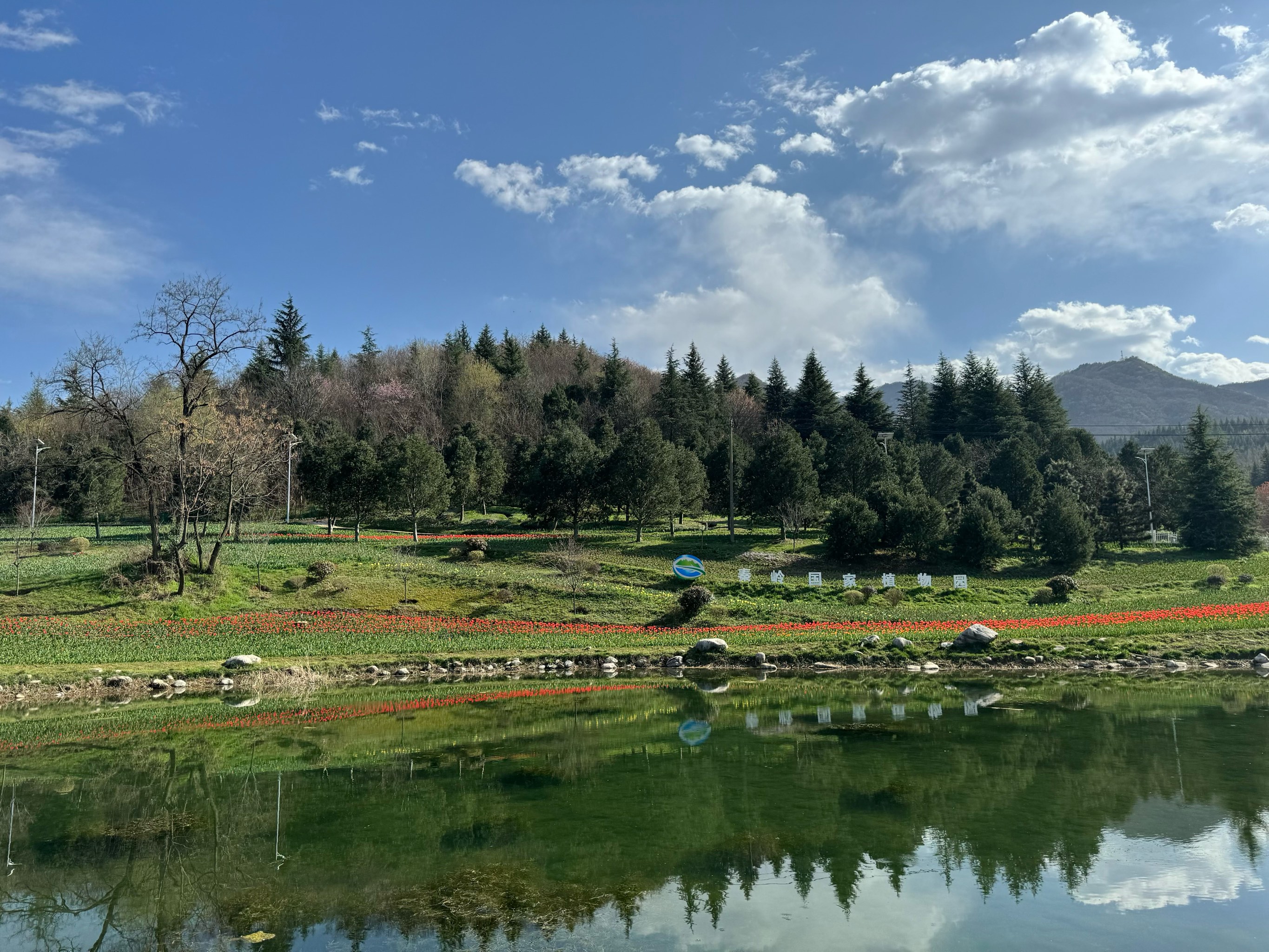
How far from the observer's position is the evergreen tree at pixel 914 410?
79.5 metres

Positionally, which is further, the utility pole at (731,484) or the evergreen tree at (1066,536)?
the utility pole at (731,484)

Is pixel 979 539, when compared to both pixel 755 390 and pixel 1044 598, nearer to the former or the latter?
pixel 1044 598

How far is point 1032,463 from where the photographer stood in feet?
194

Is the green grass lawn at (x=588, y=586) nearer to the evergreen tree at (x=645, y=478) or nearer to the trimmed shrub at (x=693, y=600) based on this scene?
the trimmed shrub at (x=693, y=600)

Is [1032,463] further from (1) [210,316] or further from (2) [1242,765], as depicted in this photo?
(1) [210,316]

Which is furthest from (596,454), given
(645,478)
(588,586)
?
(588,586)

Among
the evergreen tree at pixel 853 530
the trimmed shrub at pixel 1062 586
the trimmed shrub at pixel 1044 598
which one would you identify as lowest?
the trimmed shrub at pixel 1044 598

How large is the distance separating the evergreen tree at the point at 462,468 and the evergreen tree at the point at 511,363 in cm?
2827

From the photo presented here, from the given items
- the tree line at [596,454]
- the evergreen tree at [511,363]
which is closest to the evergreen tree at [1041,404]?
the tree line at [596,454]

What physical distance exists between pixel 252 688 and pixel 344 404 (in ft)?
210

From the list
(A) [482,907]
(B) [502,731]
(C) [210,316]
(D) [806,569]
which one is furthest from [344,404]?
(A) [482,907]

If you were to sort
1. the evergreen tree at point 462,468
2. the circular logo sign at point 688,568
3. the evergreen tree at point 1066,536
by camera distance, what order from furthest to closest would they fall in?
1. the evergreen tree at point 462,468
2. the evergreen tree at point 1066,536
3. the circular logo sign at point 688,568

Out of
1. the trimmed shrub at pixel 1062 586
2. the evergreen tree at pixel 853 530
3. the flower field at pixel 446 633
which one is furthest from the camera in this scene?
the evergreen tree at pixel 853 530

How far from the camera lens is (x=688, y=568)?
3578cm
